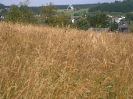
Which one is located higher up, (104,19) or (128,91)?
(128,91)

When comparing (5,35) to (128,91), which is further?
(5,35)

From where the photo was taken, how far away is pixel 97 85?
2.44 m

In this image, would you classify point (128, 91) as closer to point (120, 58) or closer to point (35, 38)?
point (120, 58)

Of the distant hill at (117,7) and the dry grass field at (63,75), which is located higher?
the dry grass field at (63,75)

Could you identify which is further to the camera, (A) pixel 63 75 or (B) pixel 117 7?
(B) pixel 117 7

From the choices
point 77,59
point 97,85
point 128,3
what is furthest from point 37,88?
point 128,3

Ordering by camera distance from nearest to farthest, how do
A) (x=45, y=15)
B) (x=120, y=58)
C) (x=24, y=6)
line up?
(x=120, y=58) → (x=24, y=6) → (x=45, y=15)

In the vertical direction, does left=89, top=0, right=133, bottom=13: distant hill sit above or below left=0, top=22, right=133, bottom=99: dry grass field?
below

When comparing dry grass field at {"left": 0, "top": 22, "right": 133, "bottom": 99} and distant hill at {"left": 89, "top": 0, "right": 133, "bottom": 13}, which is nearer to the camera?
dry grass field at {"left": 0, "top": 22, "right": 133, "bottom": 99}

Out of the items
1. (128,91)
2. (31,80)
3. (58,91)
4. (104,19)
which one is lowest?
(104,19)

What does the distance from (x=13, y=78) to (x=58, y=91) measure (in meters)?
0.47

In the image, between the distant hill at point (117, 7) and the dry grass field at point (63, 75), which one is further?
the distant hill at point (117, 7)

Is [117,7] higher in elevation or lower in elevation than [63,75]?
lower

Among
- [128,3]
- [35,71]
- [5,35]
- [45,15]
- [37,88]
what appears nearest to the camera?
[37,88]
